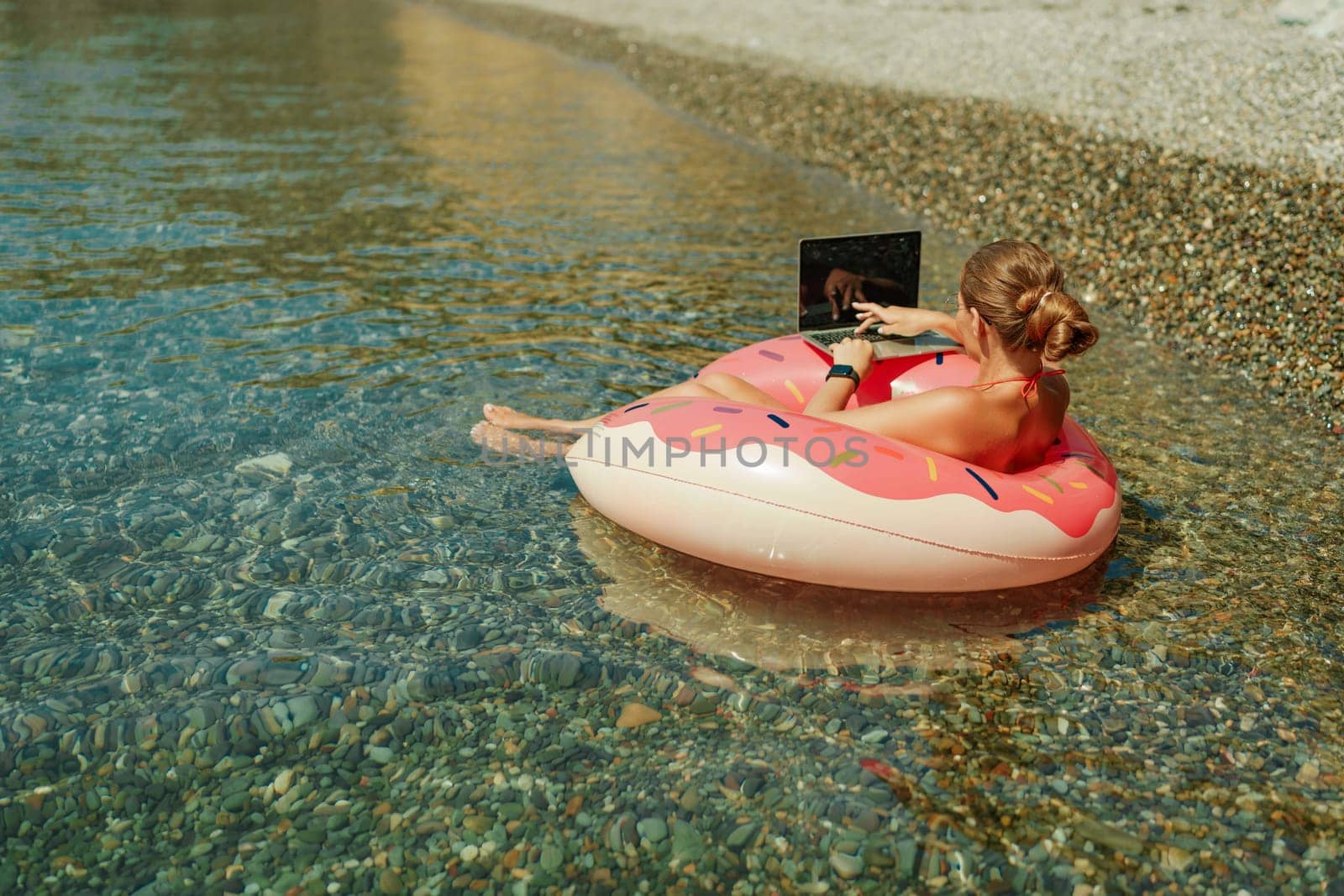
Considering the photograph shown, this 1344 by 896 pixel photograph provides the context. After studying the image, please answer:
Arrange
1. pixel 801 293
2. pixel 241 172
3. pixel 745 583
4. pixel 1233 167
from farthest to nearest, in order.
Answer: pixel 241 172, pixel 1233 167, pixel 801 293, pixel 745 583

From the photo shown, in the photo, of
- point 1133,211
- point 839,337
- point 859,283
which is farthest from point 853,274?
point 1133,211

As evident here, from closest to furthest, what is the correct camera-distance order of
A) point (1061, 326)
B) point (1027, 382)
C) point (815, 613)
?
point (1061, 326)
point (1027, 382)
point (815, 613)

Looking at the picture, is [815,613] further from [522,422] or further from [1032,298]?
[522,422]

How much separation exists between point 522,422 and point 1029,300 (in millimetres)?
2678

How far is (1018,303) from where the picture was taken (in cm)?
419

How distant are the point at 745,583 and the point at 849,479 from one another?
70 cm

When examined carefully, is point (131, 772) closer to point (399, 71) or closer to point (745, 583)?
point (745, 583)

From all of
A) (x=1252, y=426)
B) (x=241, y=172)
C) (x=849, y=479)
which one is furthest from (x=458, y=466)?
(x=241, y=172)

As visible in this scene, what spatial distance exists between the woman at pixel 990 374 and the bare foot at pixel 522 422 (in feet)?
2.15

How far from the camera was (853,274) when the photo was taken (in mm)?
5094

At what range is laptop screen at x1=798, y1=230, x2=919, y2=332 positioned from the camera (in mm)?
4992

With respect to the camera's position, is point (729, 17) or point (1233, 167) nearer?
point (1233, 167)

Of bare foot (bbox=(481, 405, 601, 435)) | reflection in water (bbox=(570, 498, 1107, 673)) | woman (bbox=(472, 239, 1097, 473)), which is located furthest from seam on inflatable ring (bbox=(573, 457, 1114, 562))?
bare foot (bbox=(481, 405, 601, 435))

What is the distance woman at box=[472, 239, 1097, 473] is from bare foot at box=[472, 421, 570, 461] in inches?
30.9
